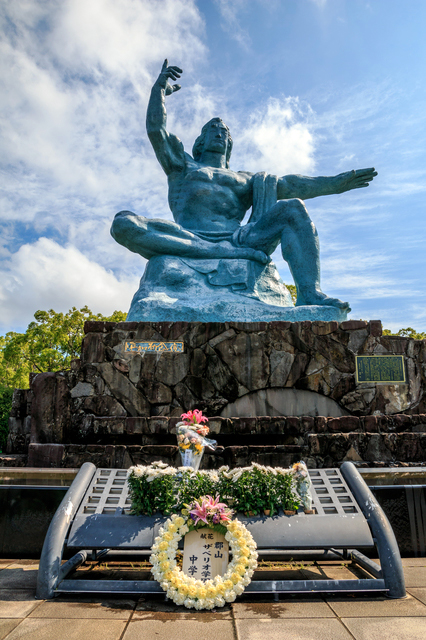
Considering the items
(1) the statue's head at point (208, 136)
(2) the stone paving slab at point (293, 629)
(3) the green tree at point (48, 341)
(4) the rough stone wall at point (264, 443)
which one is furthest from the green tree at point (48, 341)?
(2) the stone paving slab at point (293, 629)

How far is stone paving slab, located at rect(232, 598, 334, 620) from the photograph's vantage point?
2268mm

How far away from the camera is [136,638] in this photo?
202cm

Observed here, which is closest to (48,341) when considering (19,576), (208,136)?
(208,136)

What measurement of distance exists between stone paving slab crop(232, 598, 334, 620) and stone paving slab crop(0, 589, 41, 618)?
1052mm

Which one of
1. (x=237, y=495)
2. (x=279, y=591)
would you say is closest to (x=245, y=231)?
(x=237, y=495)

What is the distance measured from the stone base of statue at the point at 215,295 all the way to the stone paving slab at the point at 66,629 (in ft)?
12.4

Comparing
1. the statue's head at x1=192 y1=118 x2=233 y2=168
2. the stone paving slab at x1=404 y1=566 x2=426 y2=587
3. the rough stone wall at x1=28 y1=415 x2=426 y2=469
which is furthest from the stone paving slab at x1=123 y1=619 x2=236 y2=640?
the statue's head at x1=192 y1=118 x2=233 y2=168

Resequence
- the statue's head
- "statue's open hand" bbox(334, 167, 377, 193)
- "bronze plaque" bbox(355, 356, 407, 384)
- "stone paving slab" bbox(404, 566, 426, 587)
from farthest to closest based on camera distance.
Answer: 1. the statue's head
2. "statue's open hand" bbox(334, 167, 377, 193)
3. "bronze plaque" bbox(355, 356, 407, 384)
4. "stone paving slab" bbox(404, 566, 426, 587)

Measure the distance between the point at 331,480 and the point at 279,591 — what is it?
2.69 ft

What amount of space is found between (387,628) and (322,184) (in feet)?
21.0

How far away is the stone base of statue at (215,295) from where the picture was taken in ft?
18.7

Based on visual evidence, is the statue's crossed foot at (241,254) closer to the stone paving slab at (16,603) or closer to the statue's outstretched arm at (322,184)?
the statue's outstretched arm at (322,184)

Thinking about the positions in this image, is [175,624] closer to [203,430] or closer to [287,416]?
[203,430]

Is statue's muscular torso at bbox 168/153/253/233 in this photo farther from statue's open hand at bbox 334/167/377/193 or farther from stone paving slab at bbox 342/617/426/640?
stone paving slab at bbox 342/617/426/640
